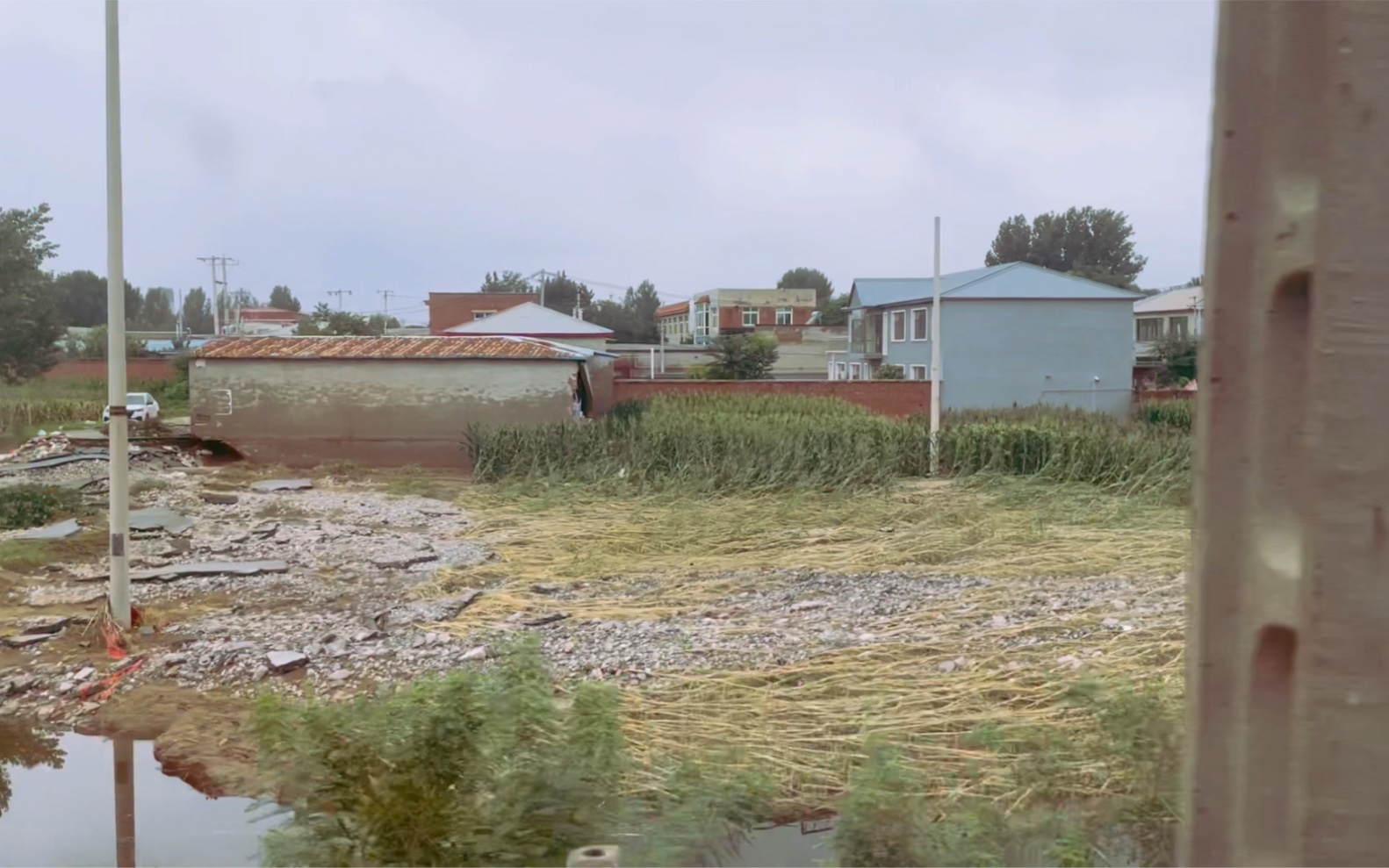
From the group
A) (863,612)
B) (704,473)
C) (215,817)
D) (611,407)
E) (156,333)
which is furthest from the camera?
(156,333)

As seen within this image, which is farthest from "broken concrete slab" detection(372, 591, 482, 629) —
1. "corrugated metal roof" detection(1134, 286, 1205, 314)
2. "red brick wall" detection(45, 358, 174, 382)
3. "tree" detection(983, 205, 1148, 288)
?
"tree" detection(983, 205, 1148, 288)

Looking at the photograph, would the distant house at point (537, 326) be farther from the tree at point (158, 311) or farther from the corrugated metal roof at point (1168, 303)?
the tree at point (158, 311)

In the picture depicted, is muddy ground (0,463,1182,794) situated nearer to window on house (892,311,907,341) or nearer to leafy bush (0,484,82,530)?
leafy bush (0,484,82,530)

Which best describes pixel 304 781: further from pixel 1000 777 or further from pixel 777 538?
pixel 777 538

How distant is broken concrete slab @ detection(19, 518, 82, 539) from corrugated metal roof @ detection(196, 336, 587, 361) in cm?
835

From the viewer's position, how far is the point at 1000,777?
455cm

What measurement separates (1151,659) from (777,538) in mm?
6206

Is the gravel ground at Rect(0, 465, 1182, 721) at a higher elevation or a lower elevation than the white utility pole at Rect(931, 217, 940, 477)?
lower

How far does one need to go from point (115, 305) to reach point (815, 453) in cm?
1126

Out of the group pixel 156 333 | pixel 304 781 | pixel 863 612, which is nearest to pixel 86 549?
pixel 863 612

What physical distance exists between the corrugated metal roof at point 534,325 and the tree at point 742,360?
601cm

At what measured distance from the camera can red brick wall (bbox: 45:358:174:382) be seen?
3659 cm

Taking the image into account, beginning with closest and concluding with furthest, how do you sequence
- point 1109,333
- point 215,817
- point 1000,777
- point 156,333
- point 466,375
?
point 1000,777 → point 215,817 → point 466,375 → point 1109,333 → point 156,333

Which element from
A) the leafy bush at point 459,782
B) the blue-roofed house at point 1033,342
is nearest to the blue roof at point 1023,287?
the blue-roofed house at point 1033,342
